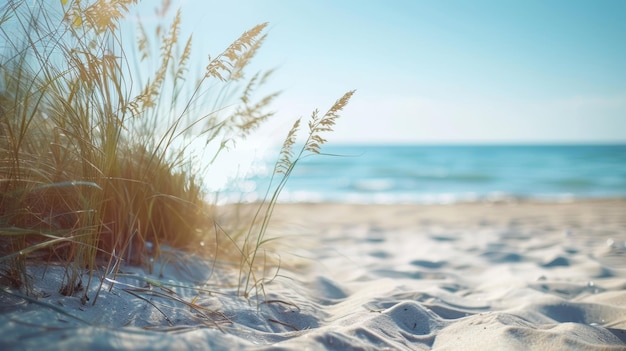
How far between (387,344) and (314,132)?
2.29 ft

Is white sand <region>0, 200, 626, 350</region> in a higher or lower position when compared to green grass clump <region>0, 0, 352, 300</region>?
lower

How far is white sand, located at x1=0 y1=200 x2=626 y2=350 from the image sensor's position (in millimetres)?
1217

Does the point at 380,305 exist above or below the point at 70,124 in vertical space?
below

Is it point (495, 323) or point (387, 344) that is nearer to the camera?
point (387, 344)

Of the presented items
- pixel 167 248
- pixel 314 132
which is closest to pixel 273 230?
pixel 167 248

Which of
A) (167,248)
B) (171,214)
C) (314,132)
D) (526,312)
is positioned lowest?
(526,312)

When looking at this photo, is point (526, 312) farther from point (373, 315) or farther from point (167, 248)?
point (167, 248)

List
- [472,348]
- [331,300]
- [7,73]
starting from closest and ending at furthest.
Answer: [7,73]
[472,348]
[331,300]

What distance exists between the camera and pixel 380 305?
199 cm

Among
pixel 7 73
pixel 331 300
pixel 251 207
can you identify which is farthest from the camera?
pixel 251 207

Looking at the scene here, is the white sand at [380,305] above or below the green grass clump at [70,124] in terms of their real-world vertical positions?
below

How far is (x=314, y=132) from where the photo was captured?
1.52 meters

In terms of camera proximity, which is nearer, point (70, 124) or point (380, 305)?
point (70, 124)

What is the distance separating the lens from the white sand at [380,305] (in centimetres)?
122
